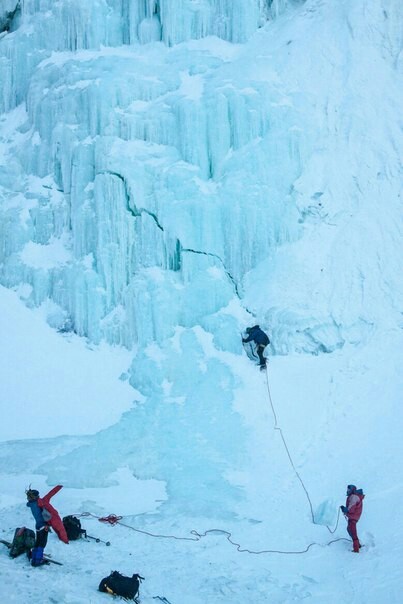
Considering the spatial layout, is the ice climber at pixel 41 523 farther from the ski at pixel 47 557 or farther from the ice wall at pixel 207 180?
the ice wall at pixel 207 180

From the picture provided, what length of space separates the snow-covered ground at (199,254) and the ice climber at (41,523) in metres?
1.73

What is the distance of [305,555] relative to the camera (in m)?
8.86

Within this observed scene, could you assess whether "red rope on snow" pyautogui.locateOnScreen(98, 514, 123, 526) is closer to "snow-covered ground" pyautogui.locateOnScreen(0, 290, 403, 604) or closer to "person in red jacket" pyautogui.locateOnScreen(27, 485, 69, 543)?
"snow-covered ground" pyautogui.locateOnScreen(0, 290, 403, 604)

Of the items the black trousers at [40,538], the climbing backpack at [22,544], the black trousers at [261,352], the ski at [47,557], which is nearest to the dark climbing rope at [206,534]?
the ski at [47,557]

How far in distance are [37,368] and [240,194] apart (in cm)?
705

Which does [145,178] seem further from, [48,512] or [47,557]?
[47,557]

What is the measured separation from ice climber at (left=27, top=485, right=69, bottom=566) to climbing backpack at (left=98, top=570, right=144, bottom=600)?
0.98 m

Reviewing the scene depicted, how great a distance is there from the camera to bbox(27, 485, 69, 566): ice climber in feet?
25.3

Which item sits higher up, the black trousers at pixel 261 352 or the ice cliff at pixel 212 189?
the ice cliff at pixel 212 189

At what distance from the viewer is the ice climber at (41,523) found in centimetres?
770

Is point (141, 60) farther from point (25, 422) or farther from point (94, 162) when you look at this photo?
point (25, 422)

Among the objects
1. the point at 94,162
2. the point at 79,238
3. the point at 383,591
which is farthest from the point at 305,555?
the point at 94,162

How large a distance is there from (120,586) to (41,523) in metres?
1.44

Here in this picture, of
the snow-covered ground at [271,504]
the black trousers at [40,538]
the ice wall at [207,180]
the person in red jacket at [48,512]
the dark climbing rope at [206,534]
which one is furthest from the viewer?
the ice wall at [207,180]
